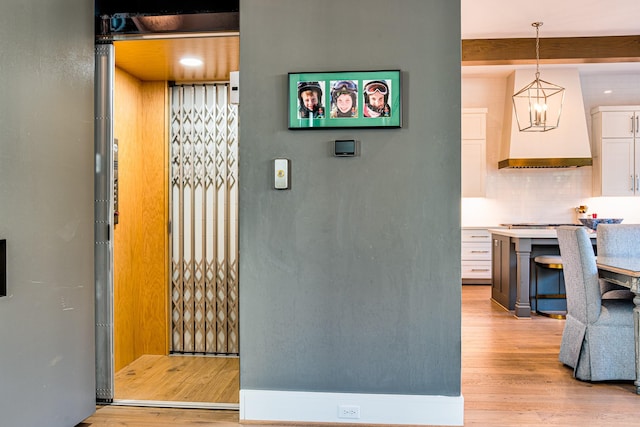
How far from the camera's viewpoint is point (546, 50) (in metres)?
5.50

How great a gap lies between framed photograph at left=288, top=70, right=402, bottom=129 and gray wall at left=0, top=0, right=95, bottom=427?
1.10 meters

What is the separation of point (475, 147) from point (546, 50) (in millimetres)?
1637

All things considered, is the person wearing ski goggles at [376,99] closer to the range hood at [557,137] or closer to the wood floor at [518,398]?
the wood floor at [518,398]

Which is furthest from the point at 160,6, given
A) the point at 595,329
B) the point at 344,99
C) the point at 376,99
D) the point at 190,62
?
the point at 595,329

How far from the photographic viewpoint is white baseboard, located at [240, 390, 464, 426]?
7.77 feet

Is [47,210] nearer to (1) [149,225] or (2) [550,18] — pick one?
(1) [149,225]

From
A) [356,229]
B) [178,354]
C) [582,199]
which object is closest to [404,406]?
[356,229]

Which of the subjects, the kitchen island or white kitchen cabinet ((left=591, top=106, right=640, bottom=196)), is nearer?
the kitchen island

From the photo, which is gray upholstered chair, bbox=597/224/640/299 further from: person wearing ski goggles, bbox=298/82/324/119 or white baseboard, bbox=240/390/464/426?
person wearing ski goggles, bbox=298/82/324/119

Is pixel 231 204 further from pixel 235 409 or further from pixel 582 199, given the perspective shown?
pixel 582 199

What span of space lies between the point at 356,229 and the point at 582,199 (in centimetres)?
584

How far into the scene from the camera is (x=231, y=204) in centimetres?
372

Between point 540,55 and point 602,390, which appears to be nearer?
point 602,390

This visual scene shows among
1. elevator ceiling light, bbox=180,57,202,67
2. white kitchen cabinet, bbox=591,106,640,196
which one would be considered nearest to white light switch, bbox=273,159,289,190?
elevator ceiling light, bbox=180,57,202,67
